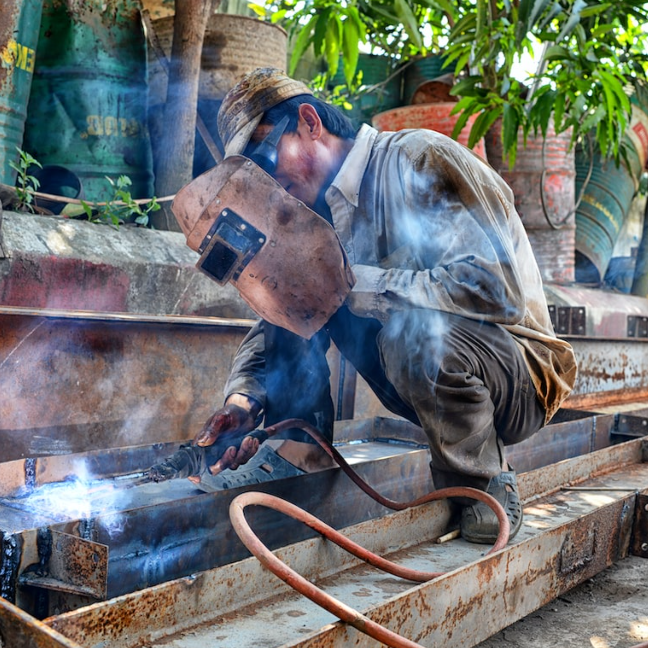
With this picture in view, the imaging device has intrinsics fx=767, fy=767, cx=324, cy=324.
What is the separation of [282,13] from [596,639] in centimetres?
464

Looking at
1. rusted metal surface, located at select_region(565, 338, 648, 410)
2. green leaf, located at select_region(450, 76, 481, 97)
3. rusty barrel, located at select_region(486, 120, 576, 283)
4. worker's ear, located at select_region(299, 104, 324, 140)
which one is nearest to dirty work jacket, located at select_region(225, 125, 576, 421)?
worker's ear, located at select_region(299, 104, 324, 140)

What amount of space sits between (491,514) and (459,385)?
0.38 m

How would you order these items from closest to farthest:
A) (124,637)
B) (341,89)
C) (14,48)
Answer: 1. (124,637)
2. (14,48)
3. (341,89)

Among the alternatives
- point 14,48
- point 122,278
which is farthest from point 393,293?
point 14,48

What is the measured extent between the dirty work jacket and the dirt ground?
494 millimetres

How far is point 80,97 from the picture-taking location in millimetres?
4719

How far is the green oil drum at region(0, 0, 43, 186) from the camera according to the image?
405cm

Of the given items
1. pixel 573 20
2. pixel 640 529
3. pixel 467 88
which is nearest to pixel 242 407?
pixel 640 529

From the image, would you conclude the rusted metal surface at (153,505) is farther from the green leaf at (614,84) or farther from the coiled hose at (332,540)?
the green leaf at (614,84)

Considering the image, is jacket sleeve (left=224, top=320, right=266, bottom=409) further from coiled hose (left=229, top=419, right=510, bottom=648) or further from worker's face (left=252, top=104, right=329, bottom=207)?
worker's face (left=252, top=104, right=329, bottom=207)

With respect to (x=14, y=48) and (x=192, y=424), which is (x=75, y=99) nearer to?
(x=14, y=48)

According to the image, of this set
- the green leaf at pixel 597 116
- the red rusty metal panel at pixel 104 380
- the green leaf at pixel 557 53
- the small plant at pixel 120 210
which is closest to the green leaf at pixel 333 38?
the green leaf at pixel 557 53

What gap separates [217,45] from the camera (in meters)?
5.16

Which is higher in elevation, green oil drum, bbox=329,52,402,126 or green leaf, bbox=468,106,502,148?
green oil drum, bbox=329,52,402,126
